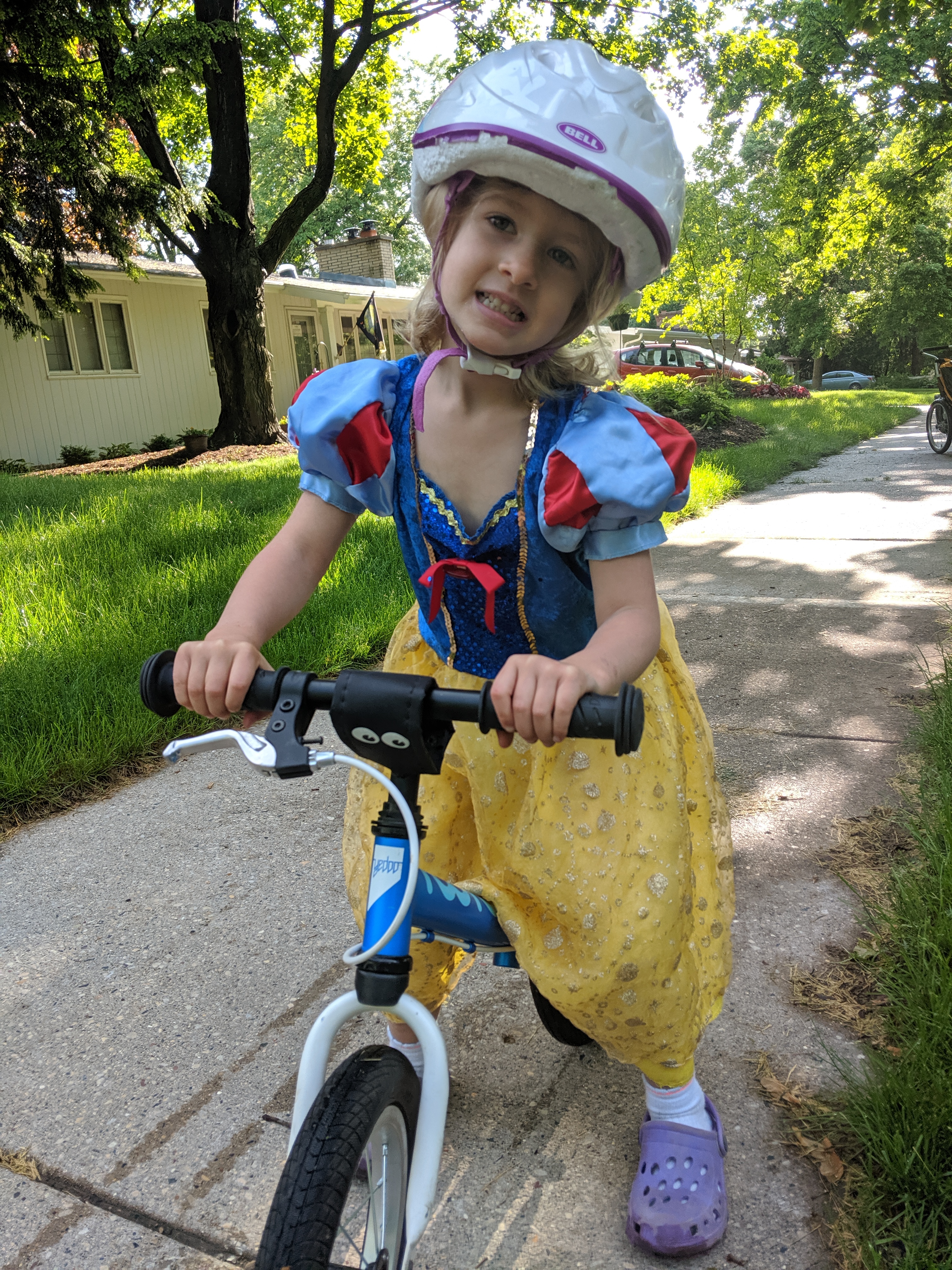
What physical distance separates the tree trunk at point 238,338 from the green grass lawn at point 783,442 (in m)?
6.82

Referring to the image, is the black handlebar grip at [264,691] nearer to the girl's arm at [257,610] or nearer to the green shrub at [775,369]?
the girl's arm at [257,610]

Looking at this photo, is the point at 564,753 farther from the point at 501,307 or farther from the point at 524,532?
the point at 501,307

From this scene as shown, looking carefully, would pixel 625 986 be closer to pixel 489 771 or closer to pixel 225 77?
pixel 489 771

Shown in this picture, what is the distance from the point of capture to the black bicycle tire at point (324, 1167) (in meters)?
0.98

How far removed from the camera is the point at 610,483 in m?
1.45

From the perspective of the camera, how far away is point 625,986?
5.16ft

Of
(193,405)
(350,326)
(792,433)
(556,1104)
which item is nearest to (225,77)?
(193,405)

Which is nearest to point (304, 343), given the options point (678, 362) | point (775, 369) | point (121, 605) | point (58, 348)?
point (58, 348)

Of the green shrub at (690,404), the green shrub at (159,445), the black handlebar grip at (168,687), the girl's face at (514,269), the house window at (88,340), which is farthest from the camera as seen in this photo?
the green shrub at (159,445)

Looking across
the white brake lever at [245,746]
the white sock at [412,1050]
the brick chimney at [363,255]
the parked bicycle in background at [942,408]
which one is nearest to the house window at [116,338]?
the brick chimney at [363,255]

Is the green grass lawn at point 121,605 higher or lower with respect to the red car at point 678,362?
lower

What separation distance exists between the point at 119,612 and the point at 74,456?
13015 mm

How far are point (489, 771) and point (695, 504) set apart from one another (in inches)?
270

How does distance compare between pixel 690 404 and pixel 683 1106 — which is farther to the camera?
pixel 690 404
